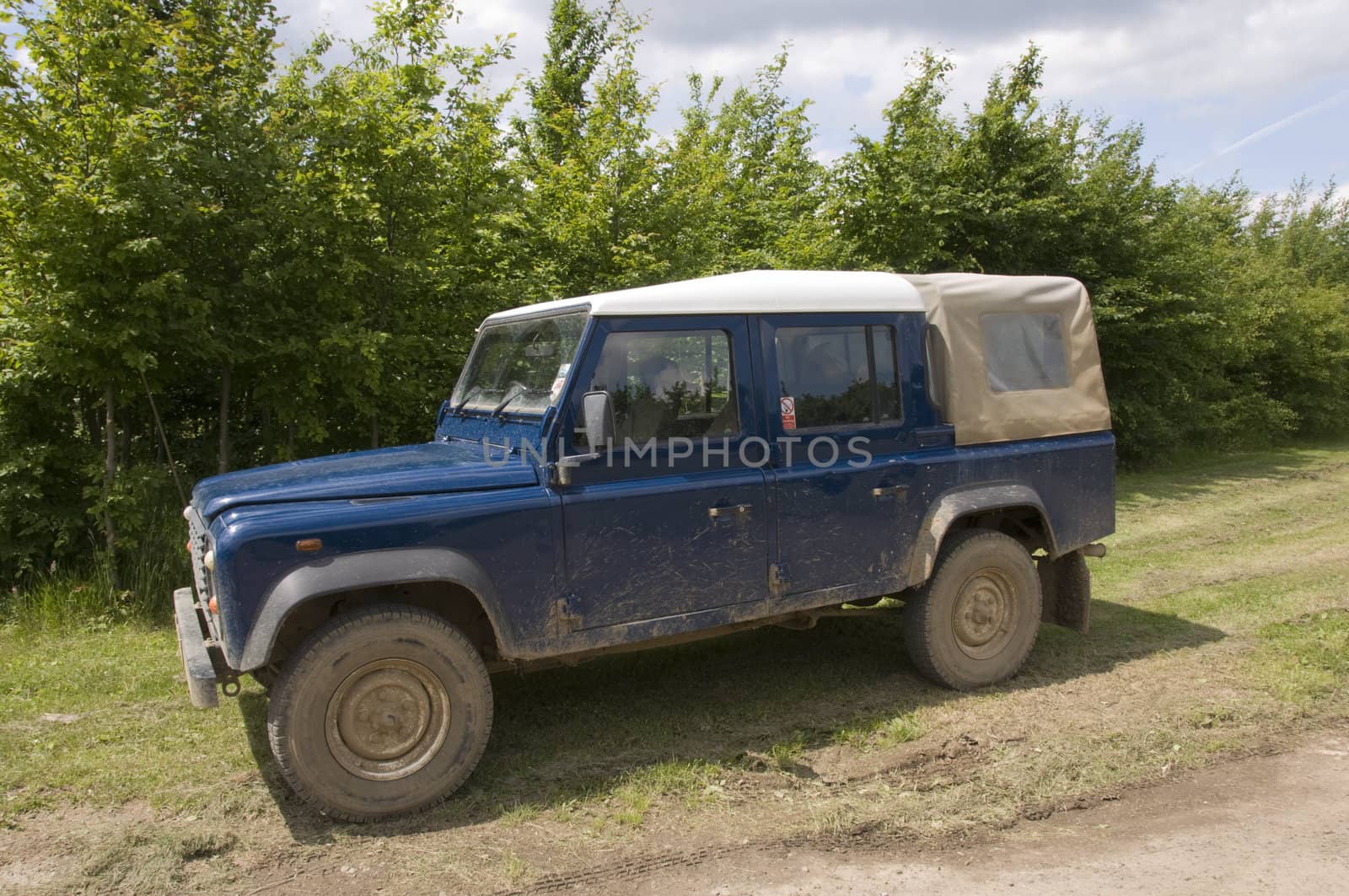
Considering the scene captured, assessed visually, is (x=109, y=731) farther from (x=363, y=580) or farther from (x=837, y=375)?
(x=837, y=375)

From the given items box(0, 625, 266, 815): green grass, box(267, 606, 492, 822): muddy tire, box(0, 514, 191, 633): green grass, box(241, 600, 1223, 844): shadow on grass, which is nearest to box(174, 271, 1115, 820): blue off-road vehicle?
box(267, 606, 492, 822): muddy tire

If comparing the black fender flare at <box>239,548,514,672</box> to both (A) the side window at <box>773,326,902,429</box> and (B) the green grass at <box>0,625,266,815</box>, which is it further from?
(A) the side window at <box>773,326,902,429</box>

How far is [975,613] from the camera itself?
547cm

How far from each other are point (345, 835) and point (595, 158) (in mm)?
7633

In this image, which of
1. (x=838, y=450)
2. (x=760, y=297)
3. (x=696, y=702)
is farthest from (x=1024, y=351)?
(x=696, y=702)

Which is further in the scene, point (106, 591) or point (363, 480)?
point (106, 591)

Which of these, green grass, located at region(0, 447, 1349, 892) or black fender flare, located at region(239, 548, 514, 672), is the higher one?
black fender flare, located at region(239, 548, 514, 672)

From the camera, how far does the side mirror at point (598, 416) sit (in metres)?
4.09

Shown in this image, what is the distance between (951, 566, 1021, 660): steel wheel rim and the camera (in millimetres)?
5410

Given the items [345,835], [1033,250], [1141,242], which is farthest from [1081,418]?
[1141,242]

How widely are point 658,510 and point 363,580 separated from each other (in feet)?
4.40

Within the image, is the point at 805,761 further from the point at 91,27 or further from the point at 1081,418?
the point at 91,27

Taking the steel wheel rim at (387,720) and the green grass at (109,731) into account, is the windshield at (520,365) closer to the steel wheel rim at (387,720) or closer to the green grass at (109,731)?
the steel wheel rim at (387,720)

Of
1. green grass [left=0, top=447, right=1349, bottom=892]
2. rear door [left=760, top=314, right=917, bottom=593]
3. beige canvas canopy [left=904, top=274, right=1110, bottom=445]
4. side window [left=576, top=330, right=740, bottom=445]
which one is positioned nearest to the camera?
green grass [left=0, top=447, right=1349, bottom=892]
